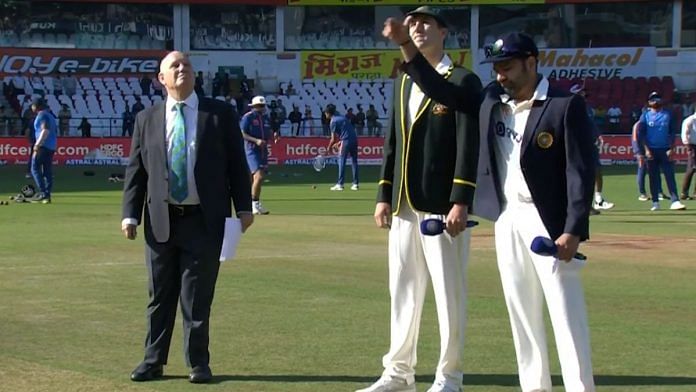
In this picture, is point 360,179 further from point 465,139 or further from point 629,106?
point 465,139

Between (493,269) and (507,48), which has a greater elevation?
(507,48)

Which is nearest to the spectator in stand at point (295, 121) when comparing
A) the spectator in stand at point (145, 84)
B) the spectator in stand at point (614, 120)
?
the spectator in stand at point (145, 84)

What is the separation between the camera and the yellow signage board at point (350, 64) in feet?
→ 180

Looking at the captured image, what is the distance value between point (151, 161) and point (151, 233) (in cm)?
47

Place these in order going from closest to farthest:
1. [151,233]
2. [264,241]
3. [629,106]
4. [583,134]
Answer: [583,134], [151,233], [264,241], [629,106]

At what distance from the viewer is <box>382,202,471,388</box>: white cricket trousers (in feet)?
24.6

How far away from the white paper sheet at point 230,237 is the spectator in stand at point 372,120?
135 ft

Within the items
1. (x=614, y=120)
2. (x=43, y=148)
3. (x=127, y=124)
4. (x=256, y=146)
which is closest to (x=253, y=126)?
(x=256, y=146)

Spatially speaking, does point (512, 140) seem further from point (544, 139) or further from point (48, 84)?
point (48, 84)

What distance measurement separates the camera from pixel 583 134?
644 cm

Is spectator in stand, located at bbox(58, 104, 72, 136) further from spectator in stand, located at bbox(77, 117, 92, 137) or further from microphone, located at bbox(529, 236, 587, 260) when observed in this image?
microphone, located at bbox(529, 236, 587, 260)

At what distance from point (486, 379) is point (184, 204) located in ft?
7.38

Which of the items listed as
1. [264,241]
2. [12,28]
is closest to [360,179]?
[264,241]

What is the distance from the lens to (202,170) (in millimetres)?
8297
